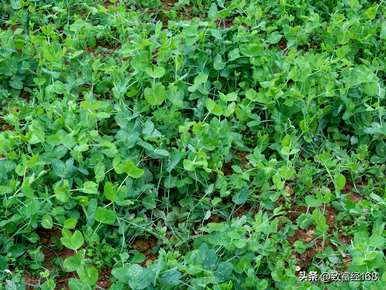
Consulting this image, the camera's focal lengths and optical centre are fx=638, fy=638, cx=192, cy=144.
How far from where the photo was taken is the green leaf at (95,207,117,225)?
8.38 ft

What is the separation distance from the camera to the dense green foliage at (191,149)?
254 centimetres

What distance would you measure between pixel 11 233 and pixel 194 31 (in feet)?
4.93

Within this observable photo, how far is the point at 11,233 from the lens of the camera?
2598 mm

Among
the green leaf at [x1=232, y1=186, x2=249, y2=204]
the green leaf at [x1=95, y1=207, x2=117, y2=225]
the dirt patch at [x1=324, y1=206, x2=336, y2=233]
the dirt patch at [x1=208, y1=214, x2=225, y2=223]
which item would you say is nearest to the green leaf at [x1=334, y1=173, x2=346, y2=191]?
the dirt patch at [x1=324, y1=206, x2=336, y2=233]

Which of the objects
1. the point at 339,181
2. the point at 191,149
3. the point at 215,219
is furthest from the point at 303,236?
the point at 191,149

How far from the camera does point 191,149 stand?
2.81 metres

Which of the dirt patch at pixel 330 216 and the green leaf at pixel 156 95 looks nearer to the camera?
the dirt patch at pixel 330 216

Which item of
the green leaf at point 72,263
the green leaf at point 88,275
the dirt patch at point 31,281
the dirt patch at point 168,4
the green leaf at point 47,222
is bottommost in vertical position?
the dirt patch at point 31,281

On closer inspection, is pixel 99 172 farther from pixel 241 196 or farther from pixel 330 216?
pixel 330 216

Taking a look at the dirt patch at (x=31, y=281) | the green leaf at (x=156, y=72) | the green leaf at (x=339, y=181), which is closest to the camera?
the dirt patch at (x=31, y=281)

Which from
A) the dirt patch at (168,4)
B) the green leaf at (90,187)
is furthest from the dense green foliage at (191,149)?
the dirt patch at (168,4)

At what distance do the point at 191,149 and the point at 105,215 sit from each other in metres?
0.50

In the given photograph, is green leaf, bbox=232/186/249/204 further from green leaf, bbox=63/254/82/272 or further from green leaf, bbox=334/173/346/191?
green leaf, bbox=63/254/82/272

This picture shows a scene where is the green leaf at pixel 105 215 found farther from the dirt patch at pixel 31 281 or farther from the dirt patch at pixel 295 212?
the dirt patch at pixel 295 212
